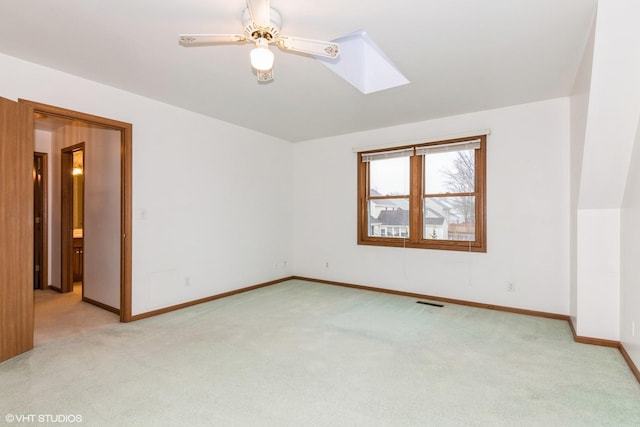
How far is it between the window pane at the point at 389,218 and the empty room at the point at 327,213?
38mm

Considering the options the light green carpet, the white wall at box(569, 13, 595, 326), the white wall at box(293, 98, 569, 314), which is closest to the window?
the white wall at box(293, 98, 569, 314)

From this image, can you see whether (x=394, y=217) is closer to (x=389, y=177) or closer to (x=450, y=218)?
(x=389, y=177)

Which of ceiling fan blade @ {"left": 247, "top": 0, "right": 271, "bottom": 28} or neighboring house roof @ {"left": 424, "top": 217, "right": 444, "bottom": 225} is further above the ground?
ceiling fan blade @ {"left": 247, "top": 0, "right": 271, "bottom": 28}

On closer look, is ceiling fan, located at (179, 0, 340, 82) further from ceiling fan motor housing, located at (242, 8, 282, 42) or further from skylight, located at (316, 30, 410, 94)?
skylight, located at (316, 30, 410, 94)

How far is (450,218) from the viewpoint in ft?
14.7

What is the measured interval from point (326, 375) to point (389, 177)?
3315 millimetres

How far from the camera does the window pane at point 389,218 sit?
489 centimetres

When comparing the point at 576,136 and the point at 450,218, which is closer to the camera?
the point at 576,136

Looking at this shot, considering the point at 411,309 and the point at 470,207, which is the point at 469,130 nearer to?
the point at 470,207

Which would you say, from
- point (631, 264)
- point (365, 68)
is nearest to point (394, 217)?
point (365, 68)

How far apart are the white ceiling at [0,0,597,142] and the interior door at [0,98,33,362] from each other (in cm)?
64

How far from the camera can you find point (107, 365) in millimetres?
2568

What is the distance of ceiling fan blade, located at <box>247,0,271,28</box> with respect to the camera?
1.76 meters

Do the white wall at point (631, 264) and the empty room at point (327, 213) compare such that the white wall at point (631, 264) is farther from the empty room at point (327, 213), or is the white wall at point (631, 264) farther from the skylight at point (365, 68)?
the skylight at point (365, 68)
